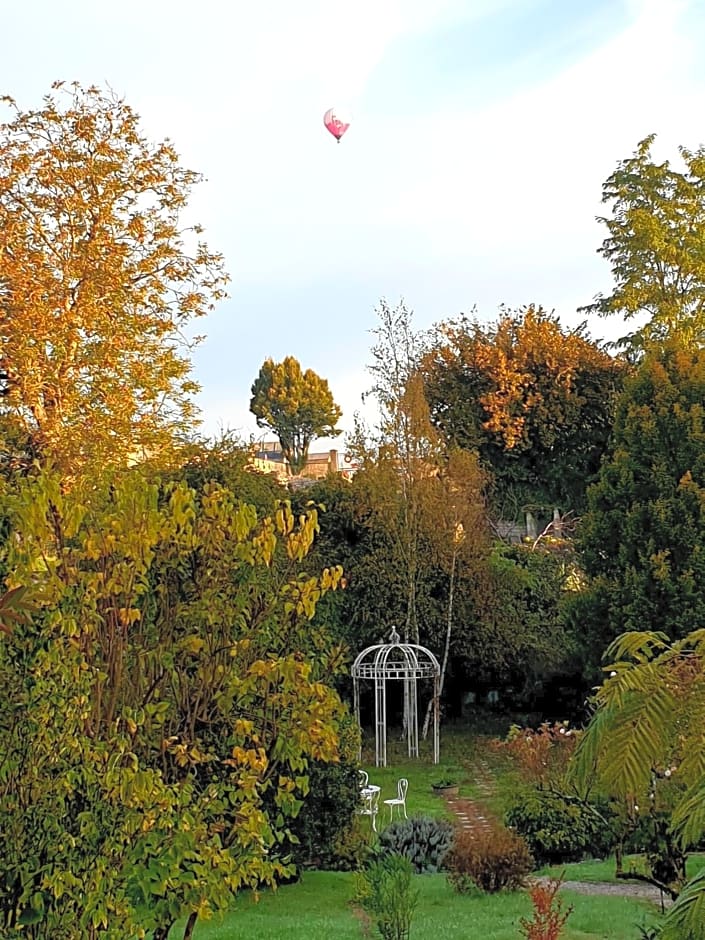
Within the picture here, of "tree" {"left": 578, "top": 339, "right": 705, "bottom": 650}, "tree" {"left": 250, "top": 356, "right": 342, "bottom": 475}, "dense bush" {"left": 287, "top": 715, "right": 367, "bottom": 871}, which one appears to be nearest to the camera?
"dense bush" {"left": 287, "top": 715, "right": 367, "bottom": 871}

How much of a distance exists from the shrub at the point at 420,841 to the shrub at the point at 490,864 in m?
1.38

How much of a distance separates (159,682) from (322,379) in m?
44.0

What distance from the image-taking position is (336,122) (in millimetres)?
19016

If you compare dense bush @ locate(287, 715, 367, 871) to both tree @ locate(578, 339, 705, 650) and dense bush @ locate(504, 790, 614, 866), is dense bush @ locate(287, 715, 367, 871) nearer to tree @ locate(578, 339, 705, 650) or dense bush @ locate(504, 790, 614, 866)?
dense bush @ locate(504, 790, 614, 866)

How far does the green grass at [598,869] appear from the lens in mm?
9234

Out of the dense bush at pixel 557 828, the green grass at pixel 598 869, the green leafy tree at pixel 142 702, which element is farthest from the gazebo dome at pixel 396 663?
the green leafy tree at pixel 142 702

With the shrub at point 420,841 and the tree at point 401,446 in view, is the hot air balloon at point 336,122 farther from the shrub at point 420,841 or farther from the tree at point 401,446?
the shrub at point 420,841

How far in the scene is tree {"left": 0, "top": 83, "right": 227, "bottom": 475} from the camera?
1784 centimetres

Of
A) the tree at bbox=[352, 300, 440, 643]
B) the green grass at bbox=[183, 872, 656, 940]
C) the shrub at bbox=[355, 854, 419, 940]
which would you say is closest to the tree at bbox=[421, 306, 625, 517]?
the tree at bbox=[352, 300, 440, 643]

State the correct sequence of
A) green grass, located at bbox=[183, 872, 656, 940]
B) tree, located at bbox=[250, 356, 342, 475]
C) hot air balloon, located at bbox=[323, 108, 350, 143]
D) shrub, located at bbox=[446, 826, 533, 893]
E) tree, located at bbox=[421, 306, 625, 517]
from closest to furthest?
green grass, located at bbox=[183, 872, 656, 940], shrub, located at bbox=[446, 826, 533, 893], hot air balloon, located at bbox=[323, 108, 350, 143], tree, located at bbox=[421, 306, 625, 517], tree, located at bbox=[250, 356, 342, 475]

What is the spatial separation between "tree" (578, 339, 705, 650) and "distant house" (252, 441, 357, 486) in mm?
4833

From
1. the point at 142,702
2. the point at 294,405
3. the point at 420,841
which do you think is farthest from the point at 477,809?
the point at 294,405

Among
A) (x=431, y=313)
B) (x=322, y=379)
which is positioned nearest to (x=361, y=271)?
(x=431, y=313)

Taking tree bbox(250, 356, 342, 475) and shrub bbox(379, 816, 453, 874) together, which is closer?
shrub bbox(379, 816, 453, 874)
